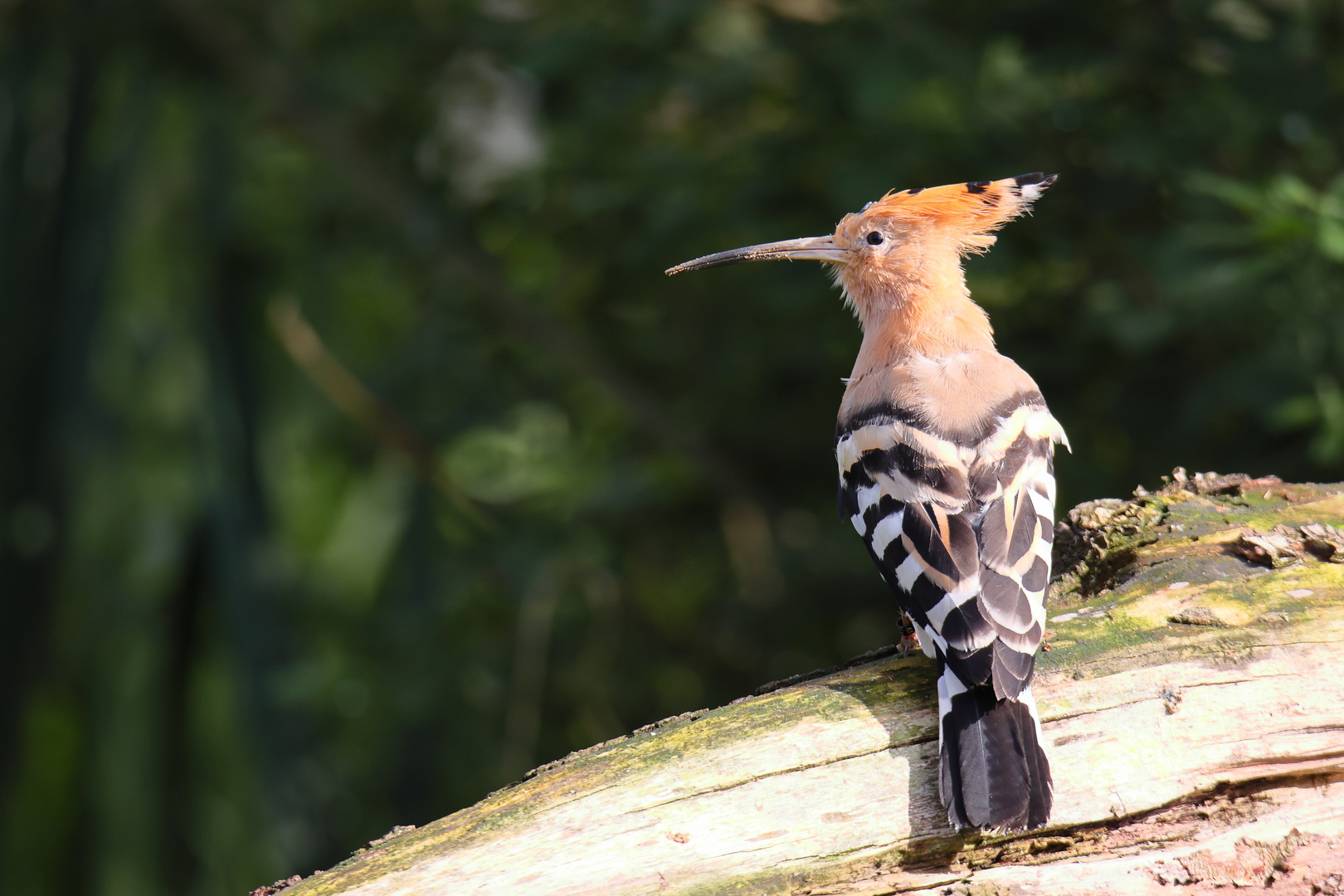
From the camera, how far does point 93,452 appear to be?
12.1ft

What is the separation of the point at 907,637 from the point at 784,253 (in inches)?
45.6

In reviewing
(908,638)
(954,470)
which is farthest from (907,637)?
(954,470)

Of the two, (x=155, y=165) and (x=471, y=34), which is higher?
(x=471, y=34)

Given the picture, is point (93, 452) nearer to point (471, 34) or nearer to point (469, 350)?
point (469, 350)

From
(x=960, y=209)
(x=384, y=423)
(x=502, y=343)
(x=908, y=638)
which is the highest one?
(x=960, y=209)

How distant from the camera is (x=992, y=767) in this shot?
1.51m

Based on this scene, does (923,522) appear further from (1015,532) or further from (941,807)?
(941,807)

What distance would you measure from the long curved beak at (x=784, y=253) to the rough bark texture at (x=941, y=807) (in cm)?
124

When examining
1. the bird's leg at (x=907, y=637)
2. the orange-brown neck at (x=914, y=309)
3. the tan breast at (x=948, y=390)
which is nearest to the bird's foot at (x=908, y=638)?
the bird's leg at (x=907, y=637)

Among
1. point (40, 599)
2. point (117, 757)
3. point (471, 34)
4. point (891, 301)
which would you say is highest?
point (471, 34)

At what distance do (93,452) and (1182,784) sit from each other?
3.29 meters

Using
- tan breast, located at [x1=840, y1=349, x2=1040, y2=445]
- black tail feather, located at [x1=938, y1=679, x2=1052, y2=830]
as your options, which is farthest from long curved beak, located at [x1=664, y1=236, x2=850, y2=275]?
black tail feather, located at [x1=938, y1=679, x2=1052, y2=830]

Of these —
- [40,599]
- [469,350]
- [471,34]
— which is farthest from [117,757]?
[471,34]

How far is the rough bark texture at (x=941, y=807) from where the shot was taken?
1.52 metres
